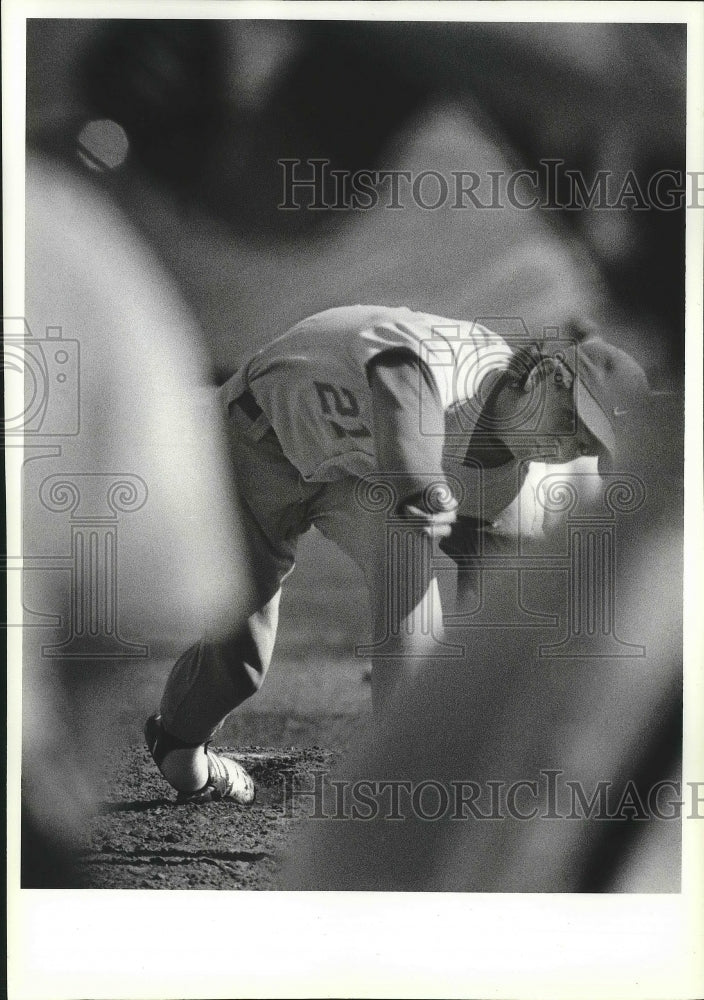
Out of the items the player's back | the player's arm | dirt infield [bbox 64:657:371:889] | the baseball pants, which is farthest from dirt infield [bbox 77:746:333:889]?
the player's back

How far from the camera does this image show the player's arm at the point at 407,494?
7.98 ft

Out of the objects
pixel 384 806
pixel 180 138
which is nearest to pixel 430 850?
pixel 384 806

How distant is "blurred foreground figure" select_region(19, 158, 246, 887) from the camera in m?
2.45

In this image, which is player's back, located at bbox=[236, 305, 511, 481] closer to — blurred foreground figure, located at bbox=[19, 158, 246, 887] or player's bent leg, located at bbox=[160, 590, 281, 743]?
blurred foreground figure, located at bbox=[19, 158, 246, 887]

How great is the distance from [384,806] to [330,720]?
191mm

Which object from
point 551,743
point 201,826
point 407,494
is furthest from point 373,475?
point 201,826

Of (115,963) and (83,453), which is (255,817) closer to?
(115,963)

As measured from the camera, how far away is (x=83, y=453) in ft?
8.05

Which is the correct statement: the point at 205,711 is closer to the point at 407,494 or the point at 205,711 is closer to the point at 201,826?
the point at 201,826

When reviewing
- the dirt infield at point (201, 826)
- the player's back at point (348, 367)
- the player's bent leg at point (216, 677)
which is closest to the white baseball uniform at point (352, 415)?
the player's back at point (348, 367)

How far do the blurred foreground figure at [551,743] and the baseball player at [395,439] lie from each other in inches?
3.4

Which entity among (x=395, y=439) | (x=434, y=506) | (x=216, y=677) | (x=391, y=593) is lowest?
(x=216, y=677)

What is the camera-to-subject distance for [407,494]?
2.44 metres

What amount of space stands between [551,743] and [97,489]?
0.98 meters
